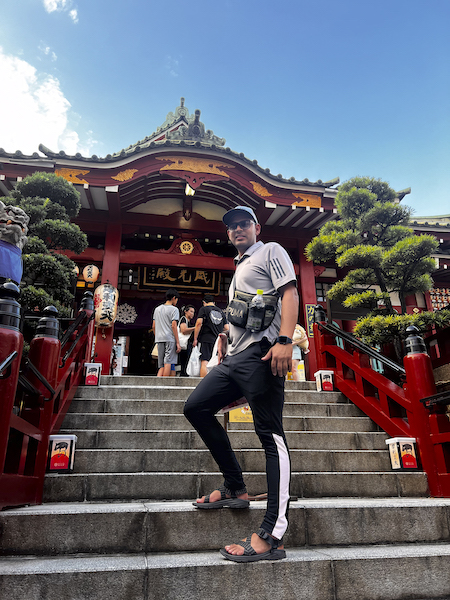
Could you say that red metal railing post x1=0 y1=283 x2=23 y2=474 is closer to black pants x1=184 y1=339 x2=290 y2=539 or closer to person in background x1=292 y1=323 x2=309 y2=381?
black pants x1=184 y1=339 x2=290 y2=539

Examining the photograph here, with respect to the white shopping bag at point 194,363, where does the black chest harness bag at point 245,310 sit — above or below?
below

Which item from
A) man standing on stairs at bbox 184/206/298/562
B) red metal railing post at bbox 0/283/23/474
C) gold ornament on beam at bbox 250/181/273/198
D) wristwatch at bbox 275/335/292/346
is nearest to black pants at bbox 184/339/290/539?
man standing on stairs at bbox 184/206/298/562

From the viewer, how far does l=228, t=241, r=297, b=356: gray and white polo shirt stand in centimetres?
265

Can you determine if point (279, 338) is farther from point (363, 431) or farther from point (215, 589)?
point (363, 431)

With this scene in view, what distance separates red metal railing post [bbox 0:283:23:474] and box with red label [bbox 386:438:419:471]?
3.68 m

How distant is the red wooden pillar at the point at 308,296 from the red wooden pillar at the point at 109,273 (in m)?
5.09

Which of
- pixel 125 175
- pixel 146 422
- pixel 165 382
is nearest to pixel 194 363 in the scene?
pixel 165 382

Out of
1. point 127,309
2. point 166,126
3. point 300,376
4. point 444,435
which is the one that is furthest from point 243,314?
point 166,126

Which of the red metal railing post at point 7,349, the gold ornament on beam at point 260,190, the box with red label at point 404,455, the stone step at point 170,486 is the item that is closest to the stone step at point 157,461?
the stone step at point 170,486

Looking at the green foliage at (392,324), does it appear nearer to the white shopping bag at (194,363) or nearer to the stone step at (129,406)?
the stone step at (129,406)

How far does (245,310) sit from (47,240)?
16.3 feet

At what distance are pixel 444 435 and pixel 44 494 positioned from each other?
3.80 meters

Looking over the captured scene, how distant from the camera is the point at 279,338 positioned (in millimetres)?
2455

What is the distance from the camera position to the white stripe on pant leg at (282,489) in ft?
7.34
